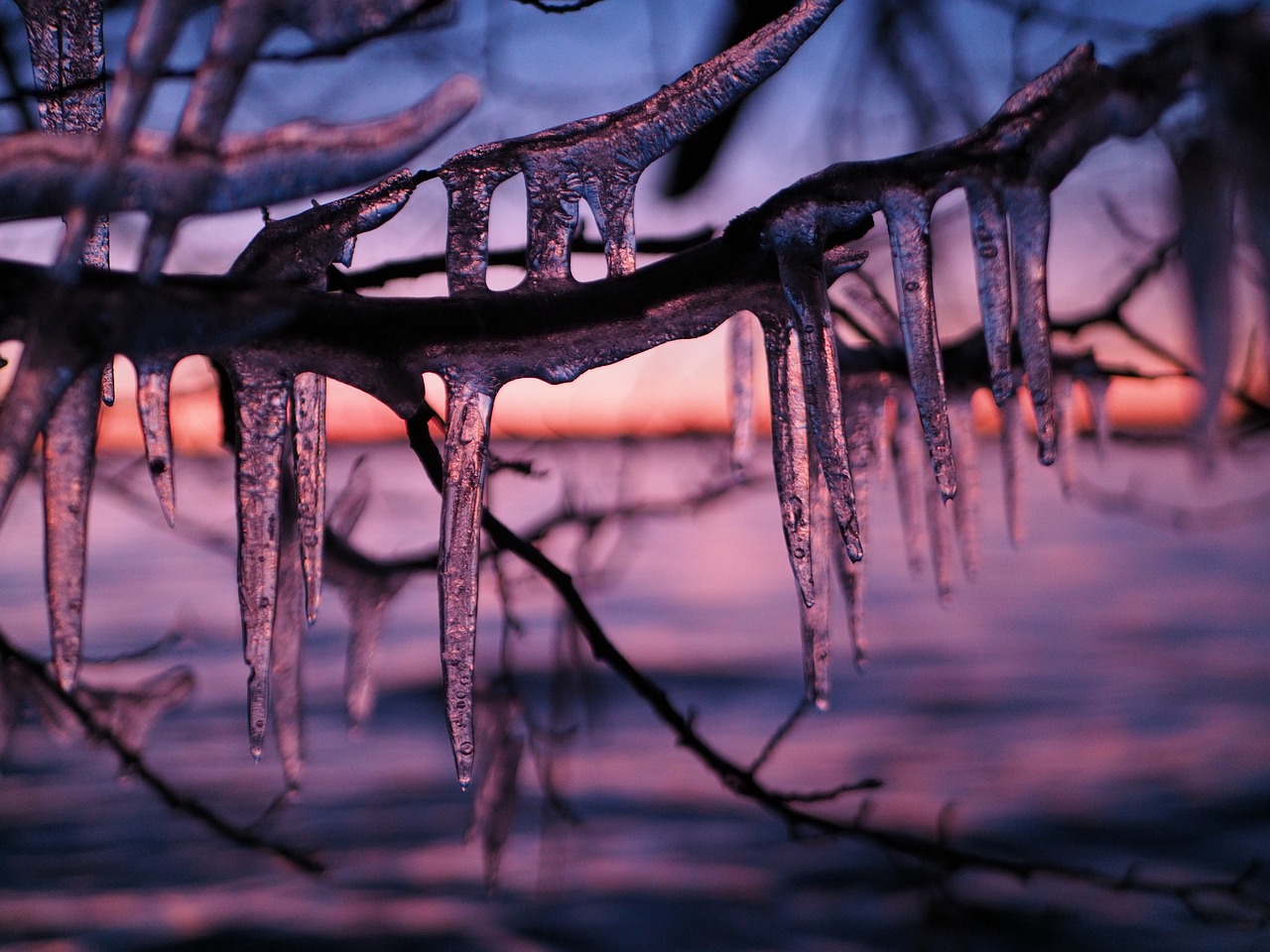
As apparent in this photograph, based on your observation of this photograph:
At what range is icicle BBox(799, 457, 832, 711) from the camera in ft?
5.05

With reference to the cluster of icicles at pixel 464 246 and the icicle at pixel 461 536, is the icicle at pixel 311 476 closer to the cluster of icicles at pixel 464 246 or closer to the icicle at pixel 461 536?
the cluster of icicles at pixel 464 246

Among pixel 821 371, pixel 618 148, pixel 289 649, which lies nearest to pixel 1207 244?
pixel 821 371

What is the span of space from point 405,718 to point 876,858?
5037mm

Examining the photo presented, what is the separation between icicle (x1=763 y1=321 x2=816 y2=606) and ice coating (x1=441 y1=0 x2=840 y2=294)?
0.74 feet

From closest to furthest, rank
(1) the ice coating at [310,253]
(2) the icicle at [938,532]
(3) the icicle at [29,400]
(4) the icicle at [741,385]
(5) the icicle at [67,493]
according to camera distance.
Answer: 1. (3) the icicle at [29,400]
2. (5) the icicle at [67,493]
3. (1) the ice coating at [310,253]
4. (4) the icicle at [741,385]
5. (2) the icicle at [938,532]

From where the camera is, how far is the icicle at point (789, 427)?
1.33 metres

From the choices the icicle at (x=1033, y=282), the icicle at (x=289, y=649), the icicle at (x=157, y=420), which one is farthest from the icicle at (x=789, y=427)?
the icicle at (x=289, y=649)

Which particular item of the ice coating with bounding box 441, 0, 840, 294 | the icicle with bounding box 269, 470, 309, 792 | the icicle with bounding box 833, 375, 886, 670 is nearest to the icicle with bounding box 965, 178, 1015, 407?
the ice coating with bounding box 441, 0, 840, 294

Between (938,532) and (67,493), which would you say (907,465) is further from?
(67,493)

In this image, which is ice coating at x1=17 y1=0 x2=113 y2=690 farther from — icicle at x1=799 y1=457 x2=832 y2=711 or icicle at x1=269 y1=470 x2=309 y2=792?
icicle at x1=799 y1=457 x2=832 y2=711

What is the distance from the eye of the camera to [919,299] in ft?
3.87

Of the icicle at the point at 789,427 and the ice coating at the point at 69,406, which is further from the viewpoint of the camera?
the icicle at the point at 789,427

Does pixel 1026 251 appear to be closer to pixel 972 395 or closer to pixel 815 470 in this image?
pixel 815 470

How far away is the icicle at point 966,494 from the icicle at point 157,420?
158 cm
